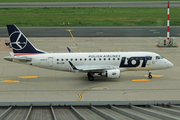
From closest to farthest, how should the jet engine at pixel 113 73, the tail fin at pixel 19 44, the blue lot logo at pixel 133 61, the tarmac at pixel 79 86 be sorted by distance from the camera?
the tarmac at pixel 79 86, the jet engine at pixel 113 73, the tail fin at pixel 19 44, the blue lot logo at pixel 133 61

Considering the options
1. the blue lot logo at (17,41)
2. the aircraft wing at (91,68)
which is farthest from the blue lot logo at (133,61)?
the blue lot logo at (17,41)

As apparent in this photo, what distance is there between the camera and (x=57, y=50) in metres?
52.8

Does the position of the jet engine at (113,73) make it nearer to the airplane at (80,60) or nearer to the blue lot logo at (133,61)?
the airplane at (80,60)

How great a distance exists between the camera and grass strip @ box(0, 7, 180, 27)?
3209 inches

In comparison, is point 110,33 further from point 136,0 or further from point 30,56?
point 136,0

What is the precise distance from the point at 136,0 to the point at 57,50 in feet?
274

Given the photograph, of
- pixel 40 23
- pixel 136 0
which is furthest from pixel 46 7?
pixel 136 0

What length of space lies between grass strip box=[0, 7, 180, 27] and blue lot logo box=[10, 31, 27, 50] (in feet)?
148

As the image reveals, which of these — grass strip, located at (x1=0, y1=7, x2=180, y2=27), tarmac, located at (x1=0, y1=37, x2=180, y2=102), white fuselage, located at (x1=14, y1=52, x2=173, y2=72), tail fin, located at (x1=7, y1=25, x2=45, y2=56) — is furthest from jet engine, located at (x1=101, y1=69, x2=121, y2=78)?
grass strip, located at (x1=0, y1=7, x2=180, y2=27)

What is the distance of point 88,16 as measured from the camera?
90.9 metres

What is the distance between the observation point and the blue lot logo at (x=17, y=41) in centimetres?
3544

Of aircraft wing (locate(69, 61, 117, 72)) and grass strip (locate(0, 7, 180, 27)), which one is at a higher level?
grass strip (locate(0, 7, 180, 27))

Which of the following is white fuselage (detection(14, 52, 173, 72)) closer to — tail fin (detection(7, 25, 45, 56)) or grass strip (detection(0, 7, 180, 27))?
tail fin (detection(7, 25, 45, 56))

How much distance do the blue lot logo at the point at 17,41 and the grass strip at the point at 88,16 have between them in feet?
148
